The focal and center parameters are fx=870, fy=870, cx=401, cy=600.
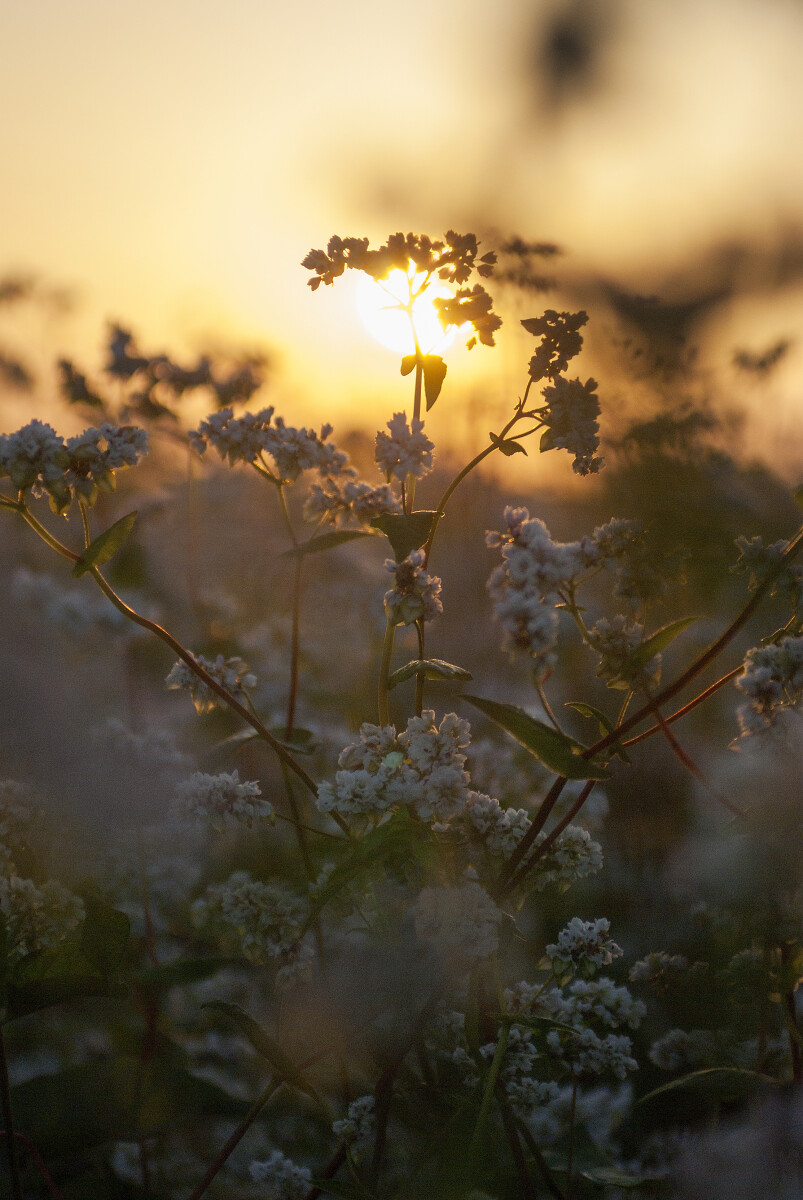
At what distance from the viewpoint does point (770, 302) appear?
1.41m

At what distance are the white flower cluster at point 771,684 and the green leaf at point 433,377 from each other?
15.5 inches

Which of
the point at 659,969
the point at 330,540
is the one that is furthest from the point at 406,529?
the point at 659,969

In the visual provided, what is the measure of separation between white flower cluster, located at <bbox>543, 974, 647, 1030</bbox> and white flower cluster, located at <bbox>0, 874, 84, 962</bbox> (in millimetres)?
490

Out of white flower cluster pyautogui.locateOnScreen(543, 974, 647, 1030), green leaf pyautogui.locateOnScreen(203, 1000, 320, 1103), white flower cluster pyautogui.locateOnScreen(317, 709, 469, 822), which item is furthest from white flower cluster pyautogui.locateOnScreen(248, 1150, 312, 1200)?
white flower cluster pyautogui.locateOnScreen(317, 709, 469, 822)

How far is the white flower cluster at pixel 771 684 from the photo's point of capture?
62 centimetres

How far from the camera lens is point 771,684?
62 centimetres

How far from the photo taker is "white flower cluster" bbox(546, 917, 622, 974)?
0.80 metres

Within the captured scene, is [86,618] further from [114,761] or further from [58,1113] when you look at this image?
[58,1113]

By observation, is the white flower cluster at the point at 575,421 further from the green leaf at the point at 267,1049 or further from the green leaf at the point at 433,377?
the green leaf at the point at 267,1049

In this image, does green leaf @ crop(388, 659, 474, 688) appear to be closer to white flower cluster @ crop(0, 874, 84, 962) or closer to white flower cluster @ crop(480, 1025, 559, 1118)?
white flower cluster @ crop(480, 1025, 559, 1118)

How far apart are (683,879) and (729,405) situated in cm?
66

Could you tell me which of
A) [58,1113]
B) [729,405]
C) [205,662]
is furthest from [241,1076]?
[729,405]

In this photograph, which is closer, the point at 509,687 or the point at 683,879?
the point at 683,879

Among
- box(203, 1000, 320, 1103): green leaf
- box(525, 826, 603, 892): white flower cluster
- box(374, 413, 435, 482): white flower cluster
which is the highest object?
box(374, 413, 435, 482): white flower cluster
